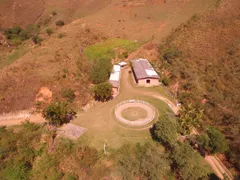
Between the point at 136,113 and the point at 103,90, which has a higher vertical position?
the point at 103,90

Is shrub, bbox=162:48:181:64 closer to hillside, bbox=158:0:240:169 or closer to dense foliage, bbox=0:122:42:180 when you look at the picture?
hillside, bbox=158:0:240:169

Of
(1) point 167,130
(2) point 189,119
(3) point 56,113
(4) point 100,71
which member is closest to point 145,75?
(4) point 100,71

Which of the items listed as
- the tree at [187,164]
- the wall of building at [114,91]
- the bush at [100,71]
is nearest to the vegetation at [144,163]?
the tree at [187,164]

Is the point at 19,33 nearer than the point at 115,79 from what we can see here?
No

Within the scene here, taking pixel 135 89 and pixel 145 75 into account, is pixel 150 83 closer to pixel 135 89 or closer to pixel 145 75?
pixel 145 75

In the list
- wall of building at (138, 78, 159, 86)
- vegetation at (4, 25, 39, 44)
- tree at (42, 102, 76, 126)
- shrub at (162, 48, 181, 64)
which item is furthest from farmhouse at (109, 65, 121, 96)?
vegetation at (4, 25, 39, 44)

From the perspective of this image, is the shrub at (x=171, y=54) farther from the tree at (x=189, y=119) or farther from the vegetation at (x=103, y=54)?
the tree at (x=189, y=119)
